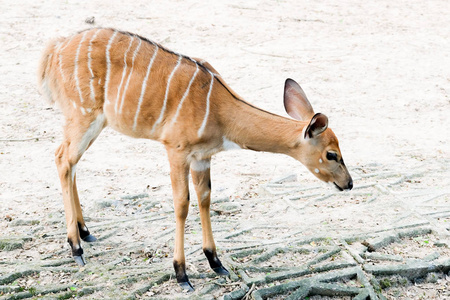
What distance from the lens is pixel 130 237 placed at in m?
4.97

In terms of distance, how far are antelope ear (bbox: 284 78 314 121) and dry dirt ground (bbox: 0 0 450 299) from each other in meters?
1.11

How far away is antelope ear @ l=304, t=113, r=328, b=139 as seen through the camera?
3852 mm

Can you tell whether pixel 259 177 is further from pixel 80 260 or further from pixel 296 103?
pixel 80 260

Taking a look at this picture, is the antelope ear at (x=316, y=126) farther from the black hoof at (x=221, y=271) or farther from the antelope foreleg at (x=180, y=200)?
the black hoof at (x=221, y=271)

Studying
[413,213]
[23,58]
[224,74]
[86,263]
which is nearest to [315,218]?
[413,213]

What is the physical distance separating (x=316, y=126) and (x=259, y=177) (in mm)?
2536

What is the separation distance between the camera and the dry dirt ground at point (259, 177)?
4.43m

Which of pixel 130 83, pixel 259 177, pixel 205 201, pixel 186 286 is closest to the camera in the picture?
pixel 186 286

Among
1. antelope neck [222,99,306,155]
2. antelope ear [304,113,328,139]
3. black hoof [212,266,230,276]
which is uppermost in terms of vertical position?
antelope ear [304,113,328,139]

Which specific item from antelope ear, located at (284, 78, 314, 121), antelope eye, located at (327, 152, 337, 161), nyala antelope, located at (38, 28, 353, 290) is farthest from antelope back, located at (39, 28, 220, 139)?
antelope eye, located at (327, 152, 337, 161)

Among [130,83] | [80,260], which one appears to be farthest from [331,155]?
[80,260]

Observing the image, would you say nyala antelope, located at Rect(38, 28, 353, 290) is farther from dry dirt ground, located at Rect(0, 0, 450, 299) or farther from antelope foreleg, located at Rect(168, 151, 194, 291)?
dry dirt ground, located at Rect(0, 0, 450, 299)

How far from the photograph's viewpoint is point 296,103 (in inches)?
171

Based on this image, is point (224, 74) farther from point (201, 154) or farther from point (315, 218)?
point (201, 154)
